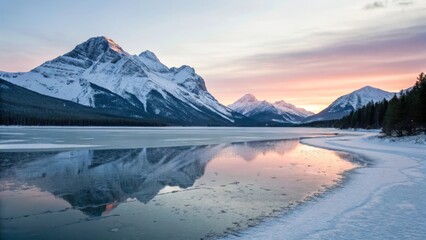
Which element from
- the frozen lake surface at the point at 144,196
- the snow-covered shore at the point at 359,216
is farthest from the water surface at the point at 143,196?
the snow-covered shore at the point at 359,216

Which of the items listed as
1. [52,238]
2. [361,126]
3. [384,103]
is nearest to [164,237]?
[52,238]

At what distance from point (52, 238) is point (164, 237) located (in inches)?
129

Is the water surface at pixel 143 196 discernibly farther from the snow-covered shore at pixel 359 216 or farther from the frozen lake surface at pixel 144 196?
the snow-covered shore at pixel 359 216

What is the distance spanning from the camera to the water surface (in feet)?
37.1

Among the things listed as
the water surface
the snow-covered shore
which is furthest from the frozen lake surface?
the snow-covered shore

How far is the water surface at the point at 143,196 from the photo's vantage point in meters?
11.3

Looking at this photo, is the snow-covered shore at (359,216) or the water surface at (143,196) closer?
the snow-covered shore at (359,216)

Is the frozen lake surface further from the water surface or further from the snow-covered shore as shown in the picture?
the snow-covered shore

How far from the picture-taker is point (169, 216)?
12852 mm

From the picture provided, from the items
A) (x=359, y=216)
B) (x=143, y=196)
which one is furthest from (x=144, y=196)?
(x=359, y=216)

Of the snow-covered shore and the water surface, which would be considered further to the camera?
the water surface

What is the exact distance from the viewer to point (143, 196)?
16.2 metres

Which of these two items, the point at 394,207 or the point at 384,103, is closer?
the point at 394,207

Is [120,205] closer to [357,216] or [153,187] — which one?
[153,187]
